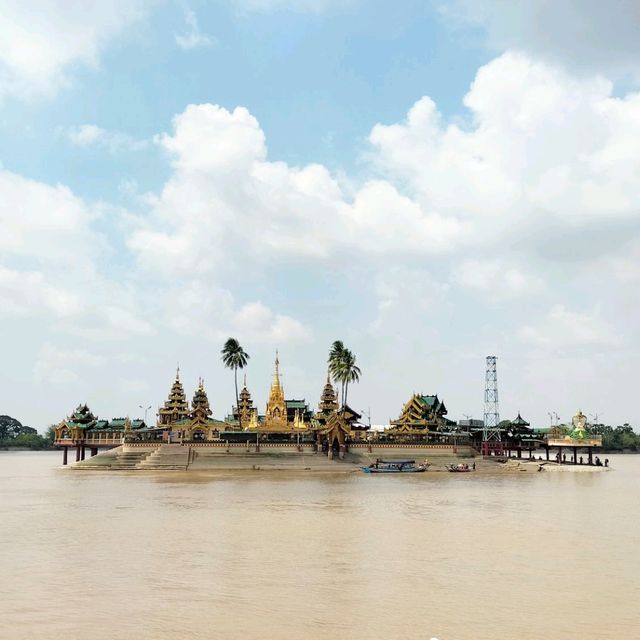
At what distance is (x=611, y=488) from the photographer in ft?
190

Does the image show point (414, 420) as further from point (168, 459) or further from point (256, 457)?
point (168, 459)

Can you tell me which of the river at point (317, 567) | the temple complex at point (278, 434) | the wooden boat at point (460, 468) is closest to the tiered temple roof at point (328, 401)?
the temple complex at point (278, 434)

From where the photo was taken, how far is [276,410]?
92312 millimetres

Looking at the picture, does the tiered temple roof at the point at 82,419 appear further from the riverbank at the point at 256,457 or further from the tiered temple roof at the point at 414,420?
the tiered temple roof at the point at 414,420

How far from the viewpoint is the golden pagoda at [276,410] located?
281ft

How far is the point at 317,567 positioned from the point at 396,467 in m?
49.9

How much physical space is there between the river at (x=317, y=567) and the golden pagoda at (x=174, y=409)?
44932 mm

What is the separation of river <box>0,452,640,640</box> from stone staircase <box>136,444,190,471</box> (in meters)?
26.1

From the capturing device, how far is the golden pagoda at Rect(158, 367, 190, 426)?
92.9 meters

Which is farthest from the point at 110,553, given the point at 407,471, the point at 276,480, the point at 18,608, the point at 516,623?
the point at 407,471

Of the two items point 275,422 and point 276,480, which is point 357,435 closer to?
point 275,422

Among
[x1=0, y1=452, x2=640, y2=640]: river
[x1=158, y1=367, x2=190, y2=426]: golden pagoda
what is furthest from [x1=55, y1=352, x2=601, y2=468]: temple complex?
[x1=0, y1=452, x2=640, y2=640]: river

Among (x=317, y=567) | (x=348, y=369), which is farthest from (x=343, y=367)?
(x=317, y=567)

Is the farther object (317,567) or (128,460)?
(128,460)
